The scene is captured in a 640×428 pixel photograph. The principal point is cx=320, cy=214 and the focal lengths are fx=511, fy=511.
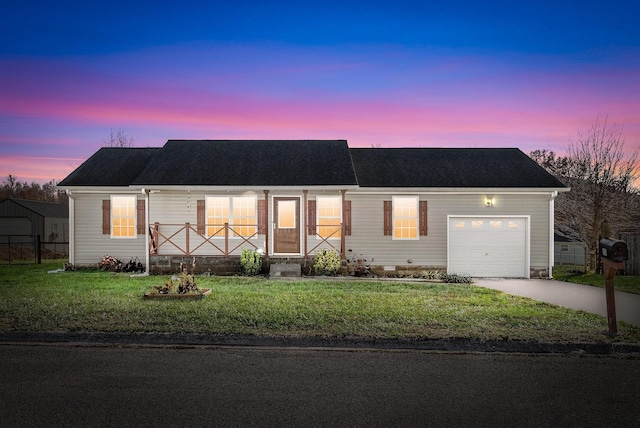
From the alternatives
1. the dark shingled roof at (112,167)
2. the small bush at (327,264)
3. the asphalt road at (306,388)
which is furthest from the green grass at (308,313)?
the dark shingled roof at (112,167)

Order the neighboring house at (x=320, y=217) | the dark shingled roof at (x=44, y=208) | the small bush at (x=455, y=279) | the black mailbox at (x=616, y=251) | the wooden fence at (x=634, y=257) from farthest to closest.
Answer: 1. the dark shingled roof at (x=44, y=208)
2. the wooden fence at (x=634, y=257)
3. the neighboring house at (x=320, y=217)
4. the small bush at (x=455, y=279)
5. the black mailbox at (x=616, y=251)

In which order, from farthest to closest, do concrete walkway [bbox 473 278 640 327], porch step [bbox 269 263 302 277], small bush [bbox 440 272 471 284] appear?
porch step [bbox 269 263 302 277]
small bush [bbox 440 272 471 284]
concrete walkway [bbox 473 278 640 327]

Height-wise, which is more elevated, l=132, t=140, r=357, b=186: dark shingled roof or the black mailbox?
l=132, t=140, r=357, b=186: dark shingled roof

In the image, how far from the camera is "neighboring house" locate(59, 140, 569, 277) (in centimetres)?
1800

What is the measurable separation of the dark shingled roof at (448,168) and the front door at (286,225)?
2.61m

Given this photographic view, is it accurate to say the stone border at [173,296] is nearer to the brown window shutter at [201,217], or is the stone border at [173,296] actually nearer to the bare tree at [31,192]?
the brown window shutter at [201,217]

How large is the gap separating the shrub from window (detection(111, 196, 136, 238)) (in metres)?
4.73

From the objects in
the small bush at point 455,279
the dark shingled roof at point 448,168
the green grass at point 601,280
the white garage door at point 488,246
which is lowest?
the green grass at point 601,280

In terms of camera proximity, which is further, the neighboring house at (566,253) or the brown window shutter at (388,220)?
the neighboring house at (566,253)

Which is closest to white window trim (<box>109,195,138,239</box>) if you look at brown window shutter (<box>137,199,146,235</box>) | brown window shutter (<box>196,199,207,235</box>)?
brown window shutter (<box>137,199,146,235</box>)

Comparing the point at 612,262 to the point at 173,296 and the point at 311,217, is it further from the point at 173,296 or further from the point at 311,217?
the point at 311,217

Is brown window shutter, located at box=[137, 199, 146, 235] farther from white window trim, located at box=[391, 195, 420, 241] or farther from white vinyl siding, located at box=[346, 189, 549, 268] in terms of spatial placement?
white window trim, located at box=[391, 195, 420, 241]

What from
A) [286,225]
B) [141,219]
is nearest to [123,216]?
[141,219]

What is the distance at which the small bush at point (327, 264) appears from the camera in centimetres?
1709
